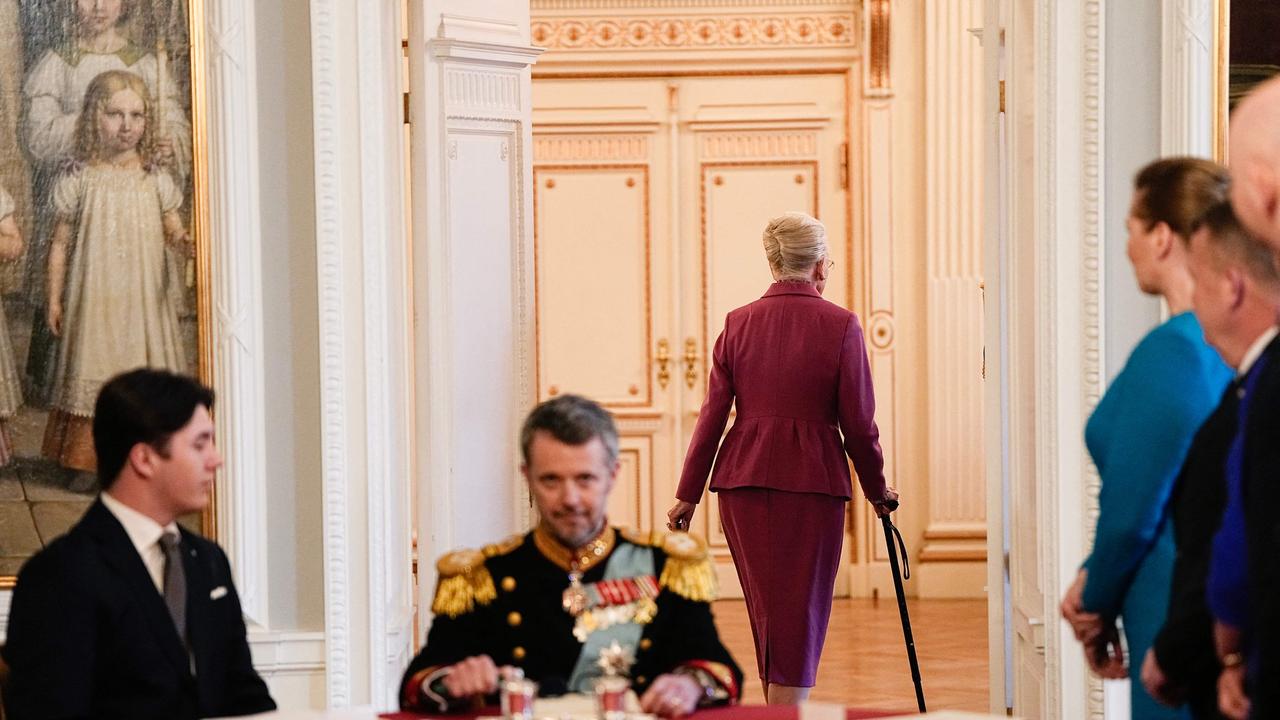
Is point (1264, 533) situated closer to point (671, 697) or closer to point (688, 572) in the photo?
point (671, 697)

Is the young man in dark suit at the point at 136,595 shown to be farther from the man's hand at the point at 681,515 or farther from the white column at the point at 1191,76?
the white column at the point at 1191,76

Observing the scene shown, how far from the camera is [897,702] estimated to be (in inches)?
260

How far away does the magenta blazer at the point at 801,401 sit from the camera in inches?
208

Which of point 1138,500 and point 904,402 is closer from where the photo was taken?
point 1138,500

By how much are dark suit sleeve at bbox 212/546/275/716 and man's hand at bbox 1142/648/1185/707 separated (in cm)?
165

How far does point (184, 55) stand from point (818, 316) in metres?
2.24

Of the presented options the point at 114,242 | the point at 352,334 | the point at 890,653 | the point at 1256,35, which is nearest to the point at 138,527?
the point at 352,334

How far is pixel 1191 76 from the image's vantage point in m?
4.43

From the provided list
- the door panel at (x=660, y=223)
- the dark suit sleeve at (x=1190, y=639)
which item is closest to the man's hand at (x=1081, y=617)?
the dark suit sleeve at (x=1190, y=639)

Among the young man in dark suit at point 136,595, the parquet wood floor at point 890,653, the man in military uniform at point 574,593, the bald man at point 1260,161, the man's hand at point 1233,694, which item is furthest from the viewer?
the parquet wood floor at point 890,653

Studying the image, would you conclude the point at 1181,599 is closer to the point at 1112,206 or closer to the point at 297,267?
the point at 1112,206

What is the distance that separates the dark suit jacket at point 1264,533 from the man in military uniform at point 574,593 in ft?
3.40

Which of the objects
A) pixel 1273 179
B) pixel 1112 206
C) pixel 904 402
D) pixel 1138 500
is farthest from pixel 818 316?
pixel 904 402

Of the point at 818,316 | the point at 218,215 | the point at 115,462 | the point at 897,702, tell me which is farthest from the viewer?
the point at 897,702
